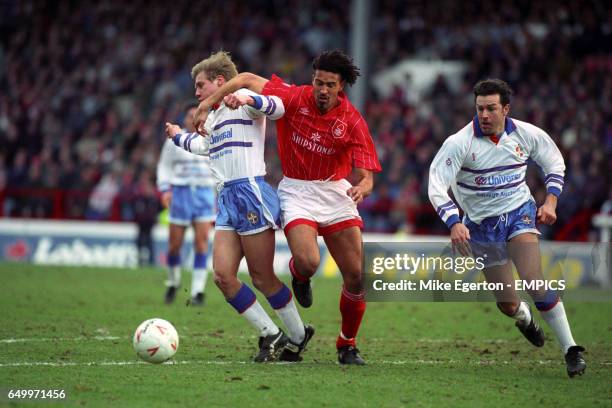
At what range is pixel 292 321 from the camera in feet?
28.7

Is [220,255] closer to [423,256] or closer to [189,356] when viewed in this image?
[189,356]

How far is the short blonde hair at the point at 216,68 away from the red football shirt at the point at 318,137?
0.48 meters

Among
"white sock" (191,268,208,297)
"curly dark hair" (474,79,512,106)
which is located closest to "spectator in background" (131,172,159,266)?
"white sock" (191,268,208,297)

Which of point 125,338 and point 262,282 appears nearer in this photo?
point 262,282

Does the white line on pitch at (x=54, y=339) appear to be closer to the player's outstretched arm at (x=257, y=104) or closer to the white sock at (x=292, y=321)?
the white sock at (x=292, y=321)

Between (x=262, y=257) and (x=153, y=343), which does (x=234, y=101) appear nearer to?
(x=262, y=257)

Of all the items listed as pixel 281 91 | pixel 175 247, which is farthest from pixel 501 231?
pixel 175 247

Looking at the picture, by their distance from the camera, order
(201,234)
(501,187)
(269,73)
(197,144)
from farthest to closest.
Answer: (269,73) → (201,234) → (197,144) → (501,187)

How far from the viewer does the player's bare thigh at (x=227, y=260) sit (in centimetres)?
848

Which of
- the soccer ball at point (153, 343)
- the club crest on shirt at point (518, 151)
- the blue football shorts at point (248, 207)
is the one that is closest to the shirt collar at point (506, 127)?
the club crest on shirt at point (518, 151)

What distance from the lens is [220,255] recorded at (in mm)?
8484

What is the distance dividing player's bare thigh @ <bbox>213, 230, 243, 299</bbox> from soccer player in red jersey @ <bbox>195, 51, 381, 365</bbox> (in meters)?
0.47

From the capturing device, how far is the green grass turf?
Result: 7145mm

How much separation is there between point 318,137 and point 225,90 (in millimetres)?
881
